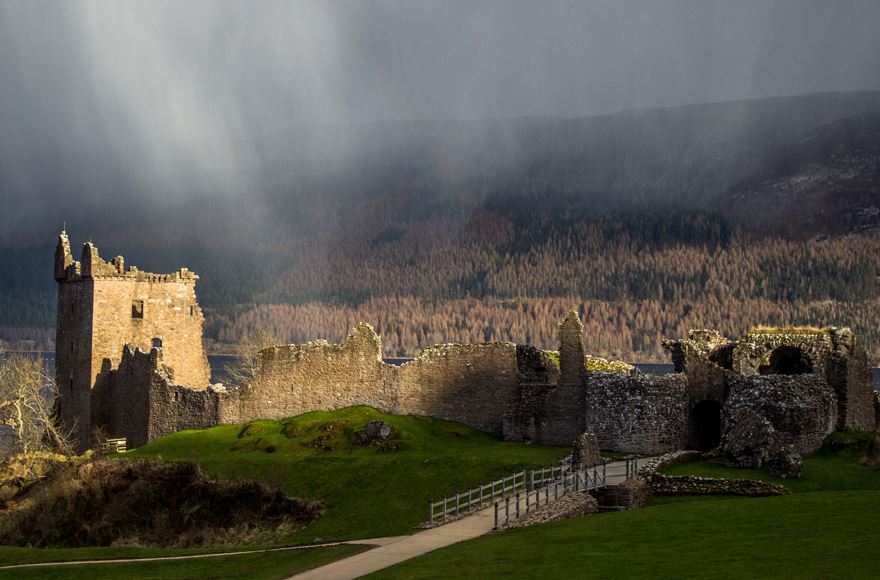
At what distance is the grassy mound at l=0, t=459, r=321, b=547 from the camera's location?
5081 centimetres

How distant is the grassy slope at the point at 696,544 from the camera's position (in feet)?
88.0

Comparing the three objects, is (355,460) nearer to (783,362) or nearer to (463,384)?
(463,384)

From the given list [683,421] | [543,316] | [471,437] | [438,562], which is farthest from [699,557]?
[543,316]

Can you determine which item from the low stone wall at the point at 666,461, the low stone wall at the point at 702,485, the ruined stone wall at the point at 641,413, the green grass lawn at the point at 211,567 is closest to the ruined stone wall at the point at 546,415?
the ruined stone wall at the point at 641,413

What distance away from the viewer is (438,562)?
102 ft

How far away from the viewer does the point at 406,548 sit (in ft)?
115

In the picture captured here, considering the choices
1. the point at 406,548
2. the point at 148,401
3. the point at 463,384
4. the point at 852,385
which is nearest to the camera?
the point at 406,548

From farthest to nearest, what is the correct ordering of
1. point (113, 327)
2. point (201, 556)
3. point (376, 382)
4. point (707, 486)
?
point (113, 327)
point (376, 382)
point (707, 486)
point (201, 556)

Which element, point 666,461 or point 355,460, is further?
point 355,460

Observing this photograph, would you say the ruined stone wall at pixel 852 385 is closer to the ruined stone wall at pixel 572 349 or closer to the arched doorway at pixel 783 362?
the arched doorway at pixel 783 362

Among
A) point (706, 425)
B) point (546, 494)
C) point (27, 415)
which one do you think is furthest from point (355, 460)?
point (27, 415)

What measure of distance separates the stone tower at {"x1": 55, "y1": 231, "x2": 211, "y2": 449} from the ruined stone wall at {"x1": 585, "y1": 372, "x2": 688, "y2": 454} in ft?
89.3

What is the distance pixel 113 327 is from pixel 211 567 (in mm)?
35340

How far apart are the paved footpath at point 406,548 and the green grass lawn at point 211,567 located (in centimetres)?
108
